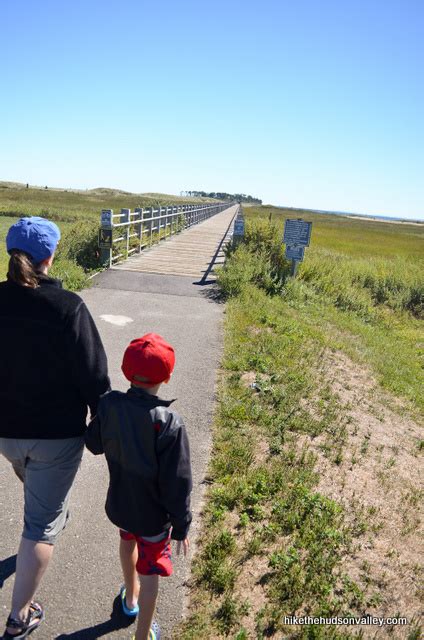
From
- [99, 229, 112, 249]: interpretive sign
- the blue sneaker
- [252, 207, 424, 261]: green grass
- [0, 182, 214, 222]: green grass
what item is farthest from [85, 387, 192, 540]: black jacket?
[0, 182, 214, 222]: green grass

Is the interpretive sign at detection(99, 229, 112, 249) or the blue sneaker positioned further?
the interpretive sign at detection(99, 229, 112, 249)

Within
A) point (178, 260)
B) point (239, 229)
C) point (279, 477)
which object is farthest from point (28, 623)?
point (239, 229)

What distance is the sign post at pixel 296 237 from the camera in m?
11.1

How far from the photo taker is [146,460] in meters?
1.99

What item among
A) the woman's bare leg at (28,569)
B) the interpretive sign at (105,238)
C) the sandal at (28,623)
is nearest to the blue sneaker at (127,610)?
the sandal at (28,623)

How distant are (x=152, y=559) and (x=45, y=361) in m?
1.01

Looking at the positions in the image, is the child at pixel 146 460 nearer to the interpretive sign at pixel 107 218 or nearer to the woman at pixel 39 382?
the woman at pixel 39 382

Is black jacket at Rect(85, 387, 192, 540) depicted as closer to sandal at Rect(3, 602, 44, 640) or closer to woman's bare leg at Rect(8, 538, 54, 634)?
woman's bare leg at Rect(8, 538, 54, 634)

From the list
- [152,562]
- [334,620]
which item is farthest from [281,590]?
[152,562]

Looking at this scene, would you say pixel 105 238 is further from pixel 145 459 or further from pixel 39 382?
pixel 145 459

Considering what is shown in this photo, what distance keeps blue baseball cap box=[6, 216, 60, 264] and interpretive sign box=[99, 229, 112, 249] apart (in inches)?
365

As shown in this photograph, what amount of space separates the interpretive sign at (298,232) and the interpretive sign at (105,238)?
13.9 ft

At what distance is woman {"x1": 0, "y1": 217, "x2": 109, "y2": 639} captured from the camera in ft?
6.64

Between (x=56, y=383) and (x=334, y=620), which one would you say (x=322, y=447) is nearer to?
(x=334, y=620)
